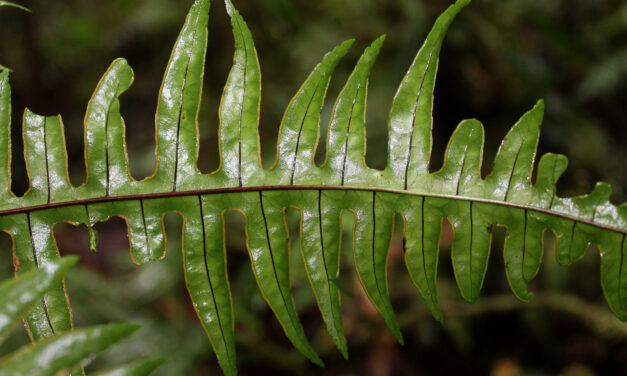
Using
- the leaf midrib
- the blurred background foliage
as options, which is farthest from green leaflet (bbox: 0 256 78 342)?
the blurred background foliage

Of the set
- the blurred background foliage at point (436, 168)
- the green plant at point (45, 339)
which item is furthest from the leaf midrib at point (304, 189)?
the blurred background foliage at point (436, 168)

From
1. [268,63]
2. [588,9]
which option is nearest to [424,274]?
[268,63]

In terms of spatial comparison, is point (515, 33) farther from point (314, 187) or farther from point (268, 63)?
point (314, 187)

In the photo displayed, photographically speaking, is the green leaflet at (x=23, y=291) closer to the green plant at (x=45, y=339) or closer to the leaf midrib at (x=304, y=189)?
the green plant at (x=45, y=339)

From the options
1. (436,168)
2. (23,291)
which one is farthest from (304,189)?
(436,168)

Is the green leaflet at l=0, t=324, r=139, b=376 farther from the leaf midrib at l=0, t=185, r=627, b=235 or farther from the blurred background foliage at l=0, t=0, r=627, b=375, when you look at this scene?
the blurred background foliage at l=0, t=0, r=627, b=375
